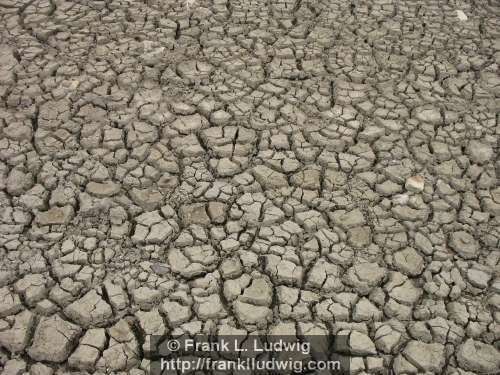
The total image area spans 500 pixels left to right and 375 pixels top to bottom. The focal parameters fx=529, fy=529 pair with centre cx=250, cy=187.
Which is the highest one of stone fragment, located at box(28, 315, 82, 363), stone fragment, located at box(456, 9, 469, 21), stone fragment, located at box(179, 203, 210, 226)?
stone fragment, located at box(456, 9, 469, 21)

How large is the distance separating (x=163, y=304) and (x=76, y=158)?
1006 mm

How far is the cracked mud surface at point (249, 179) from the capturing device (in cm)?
214

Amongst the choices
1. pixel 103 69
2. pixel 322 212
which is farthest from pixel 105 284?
pixel 103 69

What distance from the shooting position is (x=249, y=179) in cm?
269

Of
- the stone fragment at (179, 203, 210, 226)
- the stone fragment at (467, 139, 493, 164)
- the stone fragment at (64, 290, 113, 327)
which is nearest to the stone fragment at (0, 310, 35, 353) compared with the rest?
the stone fragment at (64, 290, 113, 327)

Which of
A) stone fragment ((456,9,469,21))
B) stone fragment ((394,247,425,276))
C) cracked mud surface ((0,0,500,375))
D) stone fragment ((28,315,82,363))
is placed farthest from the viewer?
stone fragment ((456,9,469,21))

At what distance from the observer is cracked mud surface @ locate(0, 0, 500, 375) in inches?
84.2

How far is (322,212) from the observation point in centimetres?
255

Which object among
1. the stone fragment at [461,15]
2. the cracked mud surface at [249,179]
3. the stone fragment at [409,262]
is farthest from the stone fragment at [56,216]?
the stone fragment at [461,15]

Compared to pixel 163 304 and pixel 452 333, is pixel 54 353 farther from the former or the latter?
pixel 452 333

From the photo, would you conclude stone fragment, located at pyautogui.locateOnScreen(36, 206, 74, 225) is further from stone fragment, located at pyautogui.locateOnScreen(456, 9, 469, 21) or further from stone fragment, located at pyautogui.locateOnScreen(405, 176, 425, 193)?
stone fragment, located at pyautogui.locateOnScreen(456, 9, 469, 21)

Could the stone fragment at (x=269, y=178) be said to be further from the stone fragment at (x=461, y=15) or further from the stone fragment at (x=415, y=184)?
the stone fragment at (x=461, y=15)

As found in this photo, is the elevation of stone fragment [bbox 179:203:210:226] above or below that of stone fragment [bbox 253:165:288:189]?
below

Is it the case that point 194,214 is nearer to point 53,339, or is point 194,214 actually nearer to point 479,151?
point 53,339
